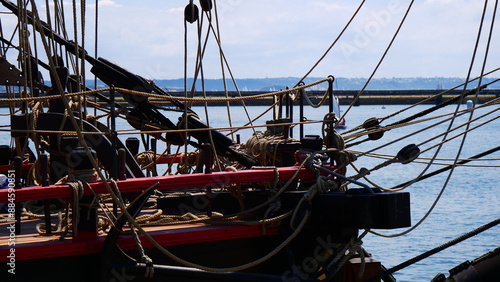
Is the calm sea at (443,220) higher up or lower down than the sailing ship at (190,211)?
lower down

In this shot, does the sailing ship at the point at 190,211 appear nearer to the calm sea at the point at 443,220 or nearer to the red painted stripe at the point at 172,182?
the red painted stripe at the point at 172,182

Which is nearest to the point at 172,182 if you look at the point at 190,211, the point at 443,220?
the point at 190,211

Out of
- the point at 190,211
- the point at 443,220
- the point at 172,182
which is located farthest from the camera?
the point at 443,220

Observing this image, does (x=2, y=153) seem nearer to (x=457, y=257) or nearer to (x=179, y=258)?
(x=179, y=258)

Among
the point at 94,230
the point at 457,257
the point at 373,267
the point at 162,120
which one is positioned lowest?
the point at 457,257

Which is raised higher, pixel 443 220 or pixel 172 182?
pixel 172 182

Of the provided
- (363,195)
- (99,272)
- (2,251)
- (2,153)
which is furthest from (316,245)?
(2,153)

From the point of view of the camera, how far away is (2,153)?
25.5 feet

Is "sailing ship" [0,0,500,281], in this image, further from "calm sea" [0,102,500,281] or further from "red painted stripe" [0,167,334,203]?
"calm sea" [0,102,500,281]

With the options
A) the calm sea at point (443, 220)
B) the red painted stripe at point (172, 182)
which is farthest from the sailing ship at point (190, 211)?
the calm sea at point (443, 220)

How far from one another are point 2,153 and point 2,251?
131 inches

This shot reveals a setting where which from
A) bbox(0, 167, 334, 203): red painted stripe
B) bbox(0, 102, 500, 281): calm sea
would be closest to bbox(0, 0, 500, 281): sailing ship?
bbox(0, 167, 334, 203): red painted stripe

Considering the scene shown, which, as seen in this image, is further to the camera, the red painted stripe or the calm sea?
the calm sea

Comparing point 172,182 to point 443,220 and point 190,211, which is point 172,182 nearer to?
point 190,211
